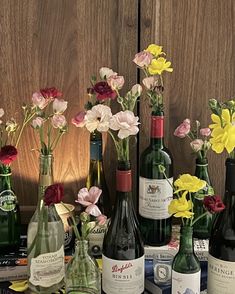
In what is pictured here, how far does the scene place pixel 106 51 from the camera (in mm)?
1479

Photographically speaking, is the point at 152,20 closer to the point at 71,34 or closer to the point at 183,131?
the point at 71,34

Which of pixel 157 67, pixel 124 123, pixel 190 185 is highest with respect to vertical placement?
pixel 157 67

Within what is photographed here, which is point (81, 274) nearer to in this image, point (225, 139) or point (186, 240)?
point (186, 240)

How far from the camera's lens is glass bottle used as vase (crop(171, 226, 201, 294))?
1.10 meters

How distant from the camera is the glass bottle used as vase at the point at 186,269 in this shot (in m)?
1.10

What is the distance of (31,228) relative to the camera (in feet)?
4.17

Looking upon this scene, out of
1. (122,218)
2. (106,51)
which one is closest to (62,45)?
(106,51)

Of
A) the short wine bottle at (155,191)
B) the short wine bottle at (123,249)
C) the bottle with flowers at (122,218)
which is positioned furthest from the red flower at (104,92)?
the short wine bottle at (155,191)

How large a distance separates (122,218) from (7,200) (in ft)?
1.12

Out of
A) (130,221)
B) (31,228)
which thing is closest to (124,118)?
(130,221)

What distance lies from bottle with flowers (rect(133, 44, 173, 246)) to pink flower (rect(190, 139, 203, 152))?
6 centimetres

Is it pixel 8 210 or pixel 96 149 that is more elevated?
pixel 96 149

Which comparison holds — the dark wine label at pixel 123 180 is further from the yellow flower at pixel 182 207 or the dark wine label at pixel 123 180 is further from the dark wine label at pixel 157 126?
the dark wine label at pixel 157 126

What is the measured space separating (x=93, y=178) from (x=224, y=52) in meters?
0.48
